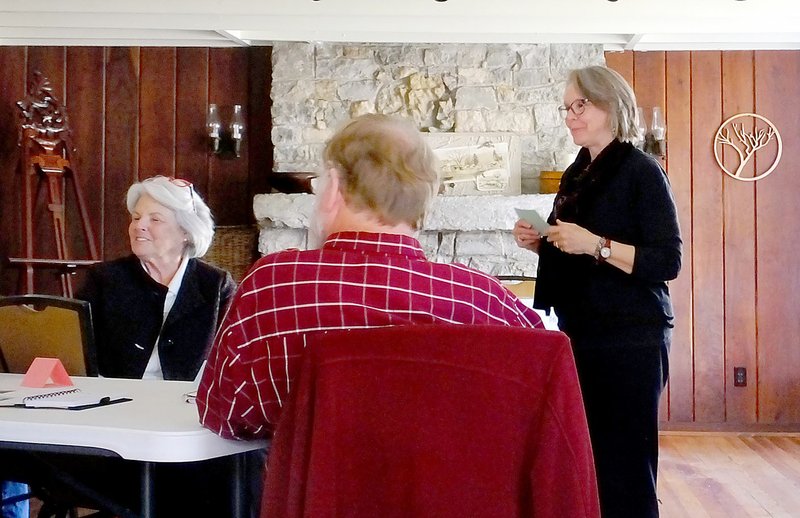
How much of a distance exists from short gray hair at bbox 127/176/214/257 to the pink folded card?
27.7 inches

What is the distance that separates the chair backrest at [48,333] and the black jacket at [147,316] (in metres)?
0.22

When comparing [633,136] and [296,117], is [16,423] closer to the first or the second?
[633,136]

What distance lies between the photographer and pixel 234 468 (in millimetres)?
1400

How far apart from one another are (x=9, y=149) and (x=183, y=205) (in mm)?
2759

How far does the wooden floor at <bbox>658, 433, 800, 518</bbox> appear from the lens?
304 cm

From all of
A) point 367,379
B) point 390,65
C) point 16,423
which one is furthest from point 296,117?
point 367,379

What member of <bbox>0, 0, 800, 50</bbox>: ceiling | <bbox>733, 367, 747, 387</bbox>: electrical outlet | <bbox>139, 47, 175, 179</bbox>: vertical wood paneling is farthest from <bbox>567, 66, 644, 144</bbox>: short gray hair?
<bbox>139, 47, 175, 179</bbox>: vertical wood paneling

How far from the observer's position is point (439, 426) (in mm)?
998

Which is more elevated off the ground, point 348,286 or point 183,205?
point 183,205

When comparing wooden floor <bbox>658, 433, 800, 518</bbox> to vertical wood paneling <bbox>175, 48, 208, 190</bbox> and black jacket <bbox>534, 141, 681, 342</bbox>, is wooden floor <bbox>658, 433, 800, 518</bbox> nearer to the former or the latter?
black jacket <bbox>534, 141, 681, 342</bbox>

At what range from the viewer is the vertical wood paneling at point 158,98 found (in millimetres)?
4621

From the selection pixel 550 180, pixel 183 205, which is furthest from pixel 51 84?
pixel 550 180

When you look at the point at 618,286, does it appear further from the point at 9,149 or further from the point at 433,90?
the point at 9,149

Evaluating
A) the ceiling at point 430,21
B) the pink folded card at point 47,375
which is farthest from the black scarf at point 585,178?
the ceiling at point 430,21
